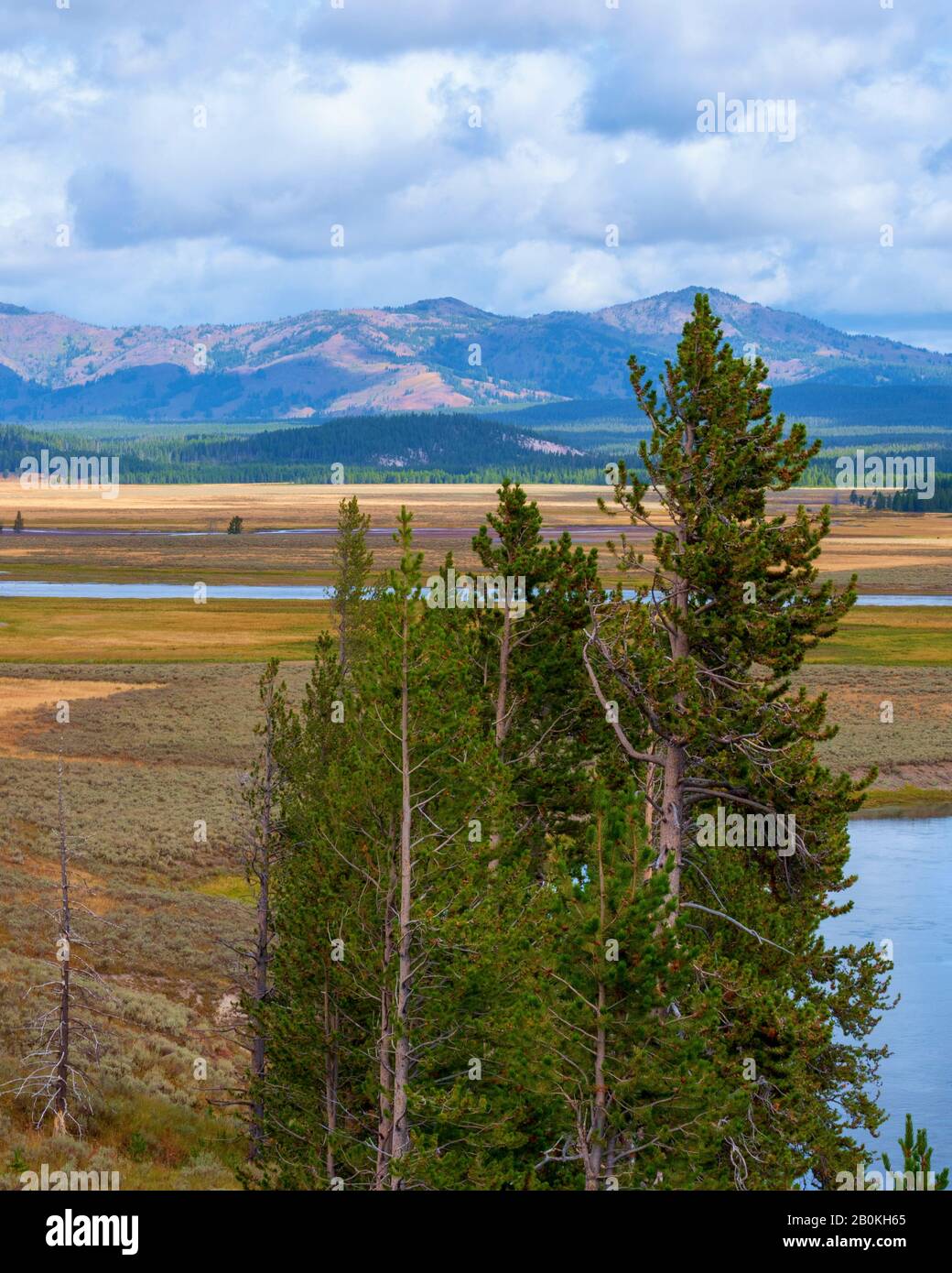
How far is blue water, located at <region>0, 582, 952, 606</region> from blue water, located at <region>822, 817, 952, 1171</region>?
76113mm

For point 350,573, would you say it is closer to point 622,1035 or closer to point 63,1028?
point 63,1028

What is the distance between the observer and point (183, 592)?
5541 inches

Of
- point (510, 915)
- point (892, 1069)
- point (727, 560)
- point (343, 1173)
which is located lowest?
point (892, 1069)

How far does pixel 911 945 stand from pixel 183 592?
353 ft

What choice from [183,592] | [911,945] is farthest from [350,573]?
[183,592]

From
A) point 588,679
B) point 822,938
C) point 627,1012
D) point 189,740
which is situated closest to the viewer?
point 627,1012

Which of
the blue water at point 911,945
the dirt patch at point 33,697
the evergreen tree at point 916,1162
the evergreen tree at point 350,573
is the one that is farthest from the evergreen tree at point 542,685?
the dirt patch at point 33,697

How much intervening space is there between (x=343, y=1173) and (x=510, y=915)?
4.56 metres

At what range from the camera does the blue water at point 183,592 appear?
133 metres

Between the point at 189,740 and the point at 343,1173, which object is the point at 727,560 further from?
the point at 189,740

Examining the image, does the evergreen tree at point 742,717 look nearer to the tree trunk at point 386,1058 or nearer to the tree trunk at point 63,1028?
the tree trunk at point 386,1058

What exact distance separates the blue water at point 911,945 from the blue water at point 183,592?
7611 centimetres
